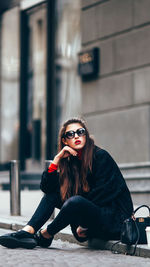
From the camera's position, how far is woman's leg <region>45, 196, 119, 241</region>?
18.2ft

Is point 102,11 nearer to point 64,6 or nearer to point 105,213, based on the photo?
point 64,6

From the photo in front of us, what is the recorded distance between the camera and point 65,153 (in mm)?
5859

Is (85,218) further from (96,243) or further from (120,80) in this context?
(120,80)

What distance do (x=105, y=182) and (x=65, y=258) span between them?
788 mm

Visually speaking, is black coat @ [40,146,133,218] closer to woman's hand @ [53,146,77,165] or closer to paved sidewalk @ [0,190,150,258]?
woman's hand @ [53,146,77,165]

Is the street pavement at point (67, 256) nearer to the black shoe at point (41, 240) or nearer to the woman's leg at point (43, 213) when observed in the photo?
the black shoe at point (41, 240)

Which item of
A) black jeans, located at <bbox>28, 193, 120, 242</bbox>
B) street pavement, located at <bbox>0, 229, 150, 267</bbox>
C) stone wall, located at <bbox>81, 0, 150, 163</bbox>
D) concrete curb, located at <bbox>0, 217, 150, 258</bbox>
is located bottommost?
street pavement, located at <bbox>0, 229, 150, 267</bbox>

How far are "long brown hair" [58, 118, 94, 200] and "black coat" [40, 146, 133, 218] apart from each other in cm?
6

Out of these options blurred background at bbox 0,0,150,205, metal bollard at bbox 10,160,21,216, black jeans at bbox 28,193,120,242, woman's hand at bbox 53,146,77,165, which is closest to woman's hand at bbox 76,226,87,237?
black jeans at bbox 28,193,120,242

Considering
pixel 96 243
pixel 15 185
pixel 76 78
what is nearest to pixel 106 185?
pixel 96 243

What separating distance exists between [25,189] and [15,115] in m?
2.83

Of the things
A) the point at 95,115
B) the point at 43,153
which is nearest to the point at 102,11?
the point at 95,115

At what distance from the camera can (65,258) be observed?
17.6ft

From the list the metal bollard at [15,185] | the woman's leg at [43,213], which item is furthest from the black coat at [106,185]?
the metal bollard at [15,185]
